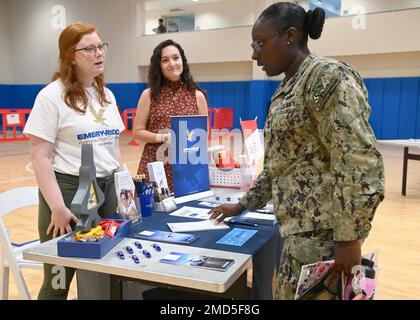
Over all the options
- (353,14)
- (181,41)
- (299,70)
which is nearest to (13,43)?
(181,41)

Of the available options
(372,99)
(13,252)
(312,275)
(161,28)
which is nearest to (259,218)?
(312,275)

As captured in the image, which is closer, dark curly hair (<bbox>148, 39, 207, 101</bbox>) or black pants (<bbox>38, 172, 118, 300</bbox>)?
black pants (<bbox>38, 172, 118, 300</bbox>)

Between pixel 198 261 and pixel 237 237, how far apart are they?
0.30 metres

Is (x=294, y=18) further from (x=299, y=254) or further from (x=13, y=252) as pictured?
(x=13, y=252)

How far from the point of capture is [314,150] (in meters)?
1.23

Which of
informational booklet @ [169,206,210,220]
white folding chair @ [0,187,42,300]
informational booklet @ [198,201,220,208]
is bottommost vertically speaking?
white folding chair @ [0,187,42,300]

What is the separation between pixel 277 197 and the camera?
1331mm

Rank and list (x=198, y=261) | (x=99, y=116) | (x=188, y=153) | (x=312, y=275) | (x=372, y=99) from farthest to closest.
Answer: (x=372, y=99), (x=188, y=153), (x=99, y=116), (x=198, y=261), (x=312, y=275)

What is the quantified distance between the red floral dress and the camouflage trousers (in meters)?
1.37

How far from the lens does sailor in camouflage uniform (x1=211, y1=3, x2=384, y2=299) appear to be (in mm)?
1115

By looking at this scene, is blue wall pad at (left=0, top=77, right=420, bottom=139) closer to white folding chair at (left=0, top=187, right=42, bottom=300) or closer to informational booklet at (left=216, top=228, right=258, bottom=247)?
white folding chair at (left=0, top=187, right=42, bottom=300)

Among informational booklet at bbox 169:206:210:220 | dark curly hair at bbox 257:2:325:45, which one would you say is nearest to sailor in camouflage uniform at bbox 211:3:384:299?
dark curly hair at bbox 257:2:325:45

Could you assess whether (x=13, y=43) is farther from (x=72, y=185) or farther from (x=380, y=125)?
(x=72, y=185)

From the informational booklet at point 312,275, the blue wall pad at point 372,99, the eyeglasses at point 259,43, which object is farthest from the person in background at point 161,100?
the blue wall pad at point 372,99
